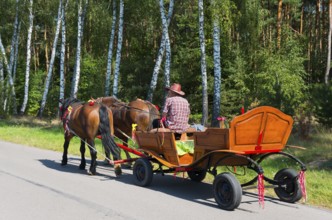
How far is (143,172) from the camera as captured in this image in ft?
26.7

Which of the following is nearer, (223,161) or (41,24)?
(223,161)

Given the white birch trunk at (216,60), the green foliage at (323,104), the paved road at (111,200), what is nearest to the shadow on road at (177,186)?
the paved road at (111,200)

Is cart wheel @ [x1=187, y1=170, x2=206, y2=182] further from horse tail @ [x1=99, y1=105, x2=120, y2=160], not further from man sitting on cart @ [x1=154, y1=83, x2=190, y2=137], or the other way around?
horse tail @ [x1=99, y1=105, x2=120, y2=160]

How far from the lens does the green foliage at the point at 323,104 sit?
13.2 meters

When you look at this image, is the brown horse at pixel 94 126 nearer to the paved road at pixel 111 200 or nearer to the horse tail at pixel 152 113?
the paved road at pixel 111 200

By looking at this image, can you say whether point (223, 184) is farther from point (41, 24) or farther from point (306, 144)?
point (41, 24)

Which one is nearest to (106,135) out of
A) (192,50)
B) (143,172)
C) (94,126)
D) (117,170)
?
(94,126)

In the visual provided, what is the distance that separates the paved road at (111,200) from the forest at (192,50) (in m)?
7.70

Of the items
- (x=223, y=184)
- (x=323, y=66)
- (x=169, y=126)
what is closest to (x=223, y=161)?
(x=223, y=184)

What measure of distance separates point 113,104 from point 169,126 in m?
3.68

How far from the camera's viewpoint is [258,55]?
78.7ft

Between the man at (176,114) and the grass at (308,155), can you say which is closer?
the grass at (308,155)

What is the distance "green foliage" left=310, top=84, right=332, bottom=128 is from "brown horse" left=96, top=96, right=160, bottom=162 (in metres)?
5.84

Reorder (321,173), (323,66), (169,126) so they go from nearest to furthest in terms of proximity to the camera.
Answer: (169,126), (321,173), (323,66)
